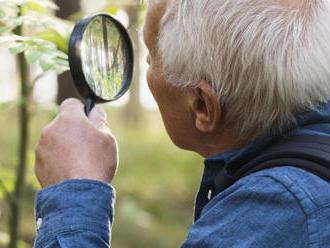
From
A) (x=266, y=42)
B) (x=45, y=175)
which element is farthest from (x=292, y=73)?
(x=45, y=175)

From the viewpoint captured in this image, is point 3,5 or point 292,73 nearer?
point 292,73

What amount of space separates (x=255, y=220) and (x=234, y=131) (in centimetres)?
Result: 38

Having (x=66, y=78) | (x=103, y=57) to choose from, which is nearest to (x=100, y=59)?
(x=103, y=57)

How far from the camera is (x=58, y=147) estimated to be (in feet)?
5.41

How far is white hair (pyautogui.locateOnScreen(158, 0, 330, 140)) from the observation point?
4.78ft

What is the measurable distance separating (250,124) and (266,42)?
0.81ft

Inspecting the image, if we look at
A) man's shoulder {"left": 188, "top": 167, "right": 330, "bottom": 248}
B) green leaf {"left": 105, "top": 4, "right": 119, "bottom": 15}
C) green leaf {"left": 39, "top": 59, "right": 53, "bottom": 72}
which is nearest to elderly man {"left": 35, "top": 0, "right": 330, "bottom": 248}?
man's shoulder {"left": 188, "top": 167, "right": 330, "bottom": 248}

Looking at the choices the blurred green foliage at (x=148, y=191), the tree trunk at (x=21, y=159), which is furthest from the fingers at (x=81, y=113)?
the blurred green foliage at (x=148, y=191)

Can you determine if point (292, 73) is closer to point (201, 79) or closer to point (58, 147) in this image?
point (201, 79)

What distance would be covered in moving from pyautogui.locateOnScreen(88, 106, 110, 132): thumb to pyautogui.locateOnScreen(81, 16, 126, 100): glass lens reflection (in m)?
0.06

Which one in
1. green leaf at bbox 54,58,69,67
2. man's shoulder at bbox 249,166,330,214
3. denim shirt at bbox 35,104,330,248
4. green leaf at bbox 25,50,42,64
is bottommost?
denim shirt at bbox 35,104,330,248

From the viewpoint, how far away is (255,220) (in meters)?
1.29

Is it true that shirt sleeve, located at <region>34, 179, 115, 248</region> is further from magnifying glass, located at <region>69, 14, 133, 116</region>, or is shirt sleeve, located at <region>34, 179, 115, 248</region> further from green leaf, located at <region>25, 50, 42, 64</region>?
green leaf, located at <region>25, 50, 42, 64</region>

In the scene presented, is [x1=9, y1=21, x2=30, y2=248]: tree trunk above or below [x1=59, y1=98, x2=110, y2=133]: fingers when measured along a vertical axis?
below
